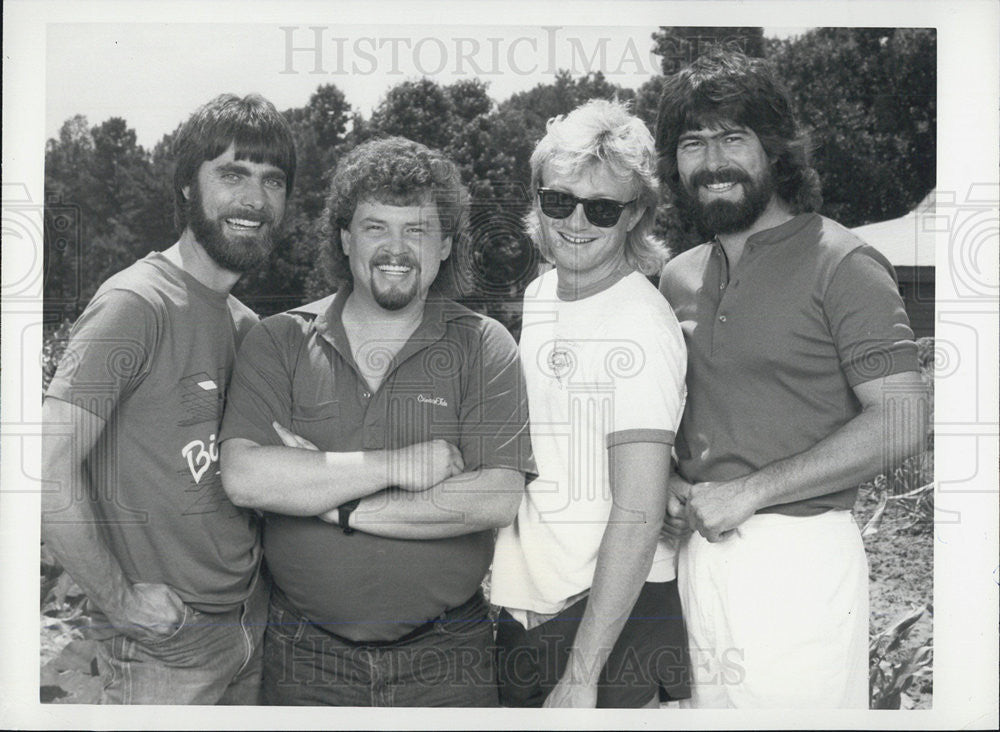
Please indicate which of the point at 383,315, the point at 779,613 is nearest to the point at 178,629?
the point at 383,315

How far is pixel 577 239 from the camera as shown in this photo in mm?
3762

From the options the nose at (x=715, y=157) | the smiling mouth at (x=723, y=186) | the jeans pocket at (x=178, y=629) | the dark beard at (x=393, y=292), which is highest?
the nose at (x=715, y=157)

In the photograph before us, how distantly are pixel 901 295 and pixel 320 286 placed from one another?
2154mm

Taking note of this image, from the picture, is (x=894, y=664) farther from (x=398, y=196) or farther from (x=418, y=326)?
(x=398, y=196)

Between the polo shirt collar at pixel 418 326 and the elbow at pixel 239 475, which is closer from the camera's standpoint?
the elbow at pixel 239 475

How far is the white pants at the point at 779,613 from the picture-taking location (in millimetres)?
3791

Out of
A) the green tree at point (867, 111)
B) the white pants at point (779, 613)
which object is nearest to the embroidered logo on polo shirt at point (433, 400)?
the white pants at point (779, 613)

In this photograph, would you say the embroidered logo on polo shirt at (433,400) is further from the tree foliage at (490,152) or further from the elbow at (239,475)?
the elbow at (239,475)

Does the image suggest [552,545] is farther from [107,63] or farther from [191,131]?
[107,63]

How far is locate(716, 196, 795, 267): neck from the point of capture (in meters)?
3.82

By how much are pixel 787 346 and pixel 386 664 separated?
5.91ft

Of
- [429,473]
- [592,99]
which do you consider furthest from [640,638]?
[592,99]

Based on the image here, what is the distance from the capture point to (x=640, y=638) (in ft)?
12.6

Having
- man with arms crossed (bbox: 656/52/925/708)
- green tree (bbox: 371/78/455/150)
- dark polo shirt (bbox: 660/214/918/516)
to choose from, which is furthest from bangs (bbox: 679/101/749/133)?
green tree (bbox: 371/78/455/150)
